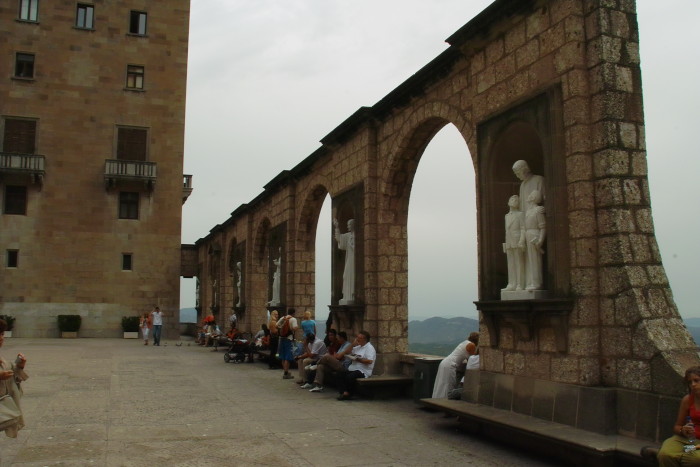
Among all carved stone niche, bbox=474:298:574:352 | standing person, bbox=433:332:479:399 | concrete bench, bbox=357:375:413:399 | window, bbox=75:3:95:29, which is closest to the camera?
carved stone niche, bbox=474:298:574:352

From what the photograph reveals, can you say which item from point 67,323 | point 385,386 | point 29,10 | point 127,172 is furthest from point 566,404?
point 29,10

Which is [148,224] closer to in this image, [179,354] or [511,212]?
[179,354]

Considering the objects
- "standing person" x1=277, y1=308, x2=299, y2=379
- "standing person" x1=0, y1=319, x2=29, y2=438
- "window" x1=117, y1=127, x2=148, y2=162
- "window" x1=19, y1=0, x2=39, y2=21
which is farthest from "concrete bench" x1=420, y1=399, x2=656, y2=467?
"window" x1=19, y1=0, x2=39, y2=21

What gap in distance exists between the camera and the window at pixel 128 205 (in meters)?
26.2

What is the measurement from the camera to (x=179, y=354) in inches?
710

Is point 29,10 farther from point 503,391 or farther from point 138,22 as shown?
point 503,391

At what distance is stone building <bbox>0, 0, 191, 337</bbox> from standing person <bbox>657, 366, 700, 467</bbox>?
24.0 m

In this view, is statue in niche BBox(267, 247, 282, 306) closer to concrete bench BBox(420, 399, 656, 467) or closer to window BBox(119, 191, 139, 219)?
concrete bench BBox(420, 399, 656, 467)

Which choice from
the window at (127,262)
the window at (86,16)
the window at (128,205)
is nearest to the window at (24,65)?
the window at (86,16)

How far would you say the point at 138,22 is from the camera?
27.0 m

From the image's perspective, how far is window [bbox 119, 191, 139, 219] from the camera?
26.2 m

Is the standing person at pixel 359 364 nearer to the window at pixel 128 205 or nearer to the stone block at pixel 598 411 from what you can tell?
the stone block at pixel 598 411

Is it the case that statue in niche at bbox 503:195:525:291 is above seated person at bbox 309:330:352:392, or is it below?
above

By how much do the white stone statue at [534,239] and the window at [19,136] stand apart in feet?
76.4
